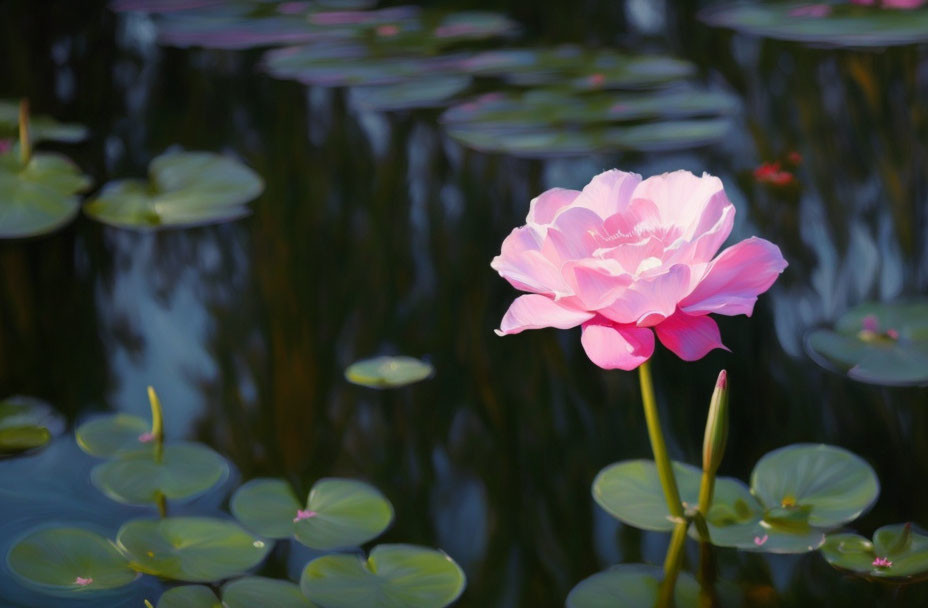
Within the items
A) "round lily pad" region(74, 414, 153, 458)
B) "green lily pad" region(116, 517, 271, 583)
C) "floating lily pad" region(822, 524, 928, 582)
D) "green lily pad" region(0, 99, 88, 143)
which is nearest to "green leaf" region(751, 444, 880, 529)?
"floating lily pad" region(822, 524, 928, 582)

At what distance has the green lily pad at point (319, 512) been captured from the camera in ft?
2.60

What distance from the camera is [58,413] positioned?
95 cm

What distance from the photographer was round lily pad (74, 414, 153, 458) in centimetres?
89

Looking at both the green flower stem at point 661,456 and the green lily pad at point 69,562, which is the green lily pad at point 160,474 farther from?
the green flower stem at point 661,456

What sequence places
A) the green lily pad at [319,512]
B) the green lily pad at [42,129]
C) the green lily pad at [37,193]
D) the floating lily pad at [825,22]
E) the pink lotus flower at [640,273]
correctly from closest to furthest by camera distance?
the pink lotus flower at [640,273]
the green lily pad at [319,512]
the green lily pad at [37,193]
the green lily pad at [42,129]
the floating lily pad at [825,22]

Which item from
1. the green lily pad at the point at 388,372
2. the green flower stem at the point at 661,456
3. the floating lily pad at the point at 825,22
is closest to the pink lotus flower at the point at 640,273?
the green flower stem at the point at 661,456

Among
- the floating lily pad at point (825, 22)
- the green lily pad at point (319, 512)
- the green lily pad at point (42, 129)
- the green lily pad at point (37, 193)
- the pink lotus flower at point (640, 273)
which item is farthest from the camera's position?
the floating lily pad at point (825, 22)

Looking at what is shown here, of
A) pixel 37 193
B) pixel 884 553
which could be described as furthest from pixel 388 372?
pixel 37 193

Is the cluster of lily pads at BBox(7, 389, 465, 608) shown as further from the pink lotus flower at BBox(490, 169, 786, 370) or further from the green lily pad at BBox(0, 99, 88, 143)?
the green lily pad at BBox(0, 99, 88, 143)

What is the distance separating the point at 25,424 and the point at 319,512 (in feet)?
1.05

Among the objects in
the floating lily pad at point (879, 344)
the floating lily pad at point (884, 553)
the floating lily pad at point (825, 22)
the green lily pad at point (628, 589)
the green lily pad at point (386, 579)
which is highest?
the floating lily pad at point (825, 22)

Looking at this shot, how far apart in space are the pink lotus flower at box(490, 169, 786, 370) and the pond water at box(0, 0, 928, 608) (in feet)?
0.66

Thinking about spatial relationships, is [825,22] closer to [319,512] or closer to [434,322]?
[434,322]

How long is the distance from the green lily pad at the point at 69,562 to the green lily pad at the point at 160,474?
0.06m
